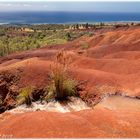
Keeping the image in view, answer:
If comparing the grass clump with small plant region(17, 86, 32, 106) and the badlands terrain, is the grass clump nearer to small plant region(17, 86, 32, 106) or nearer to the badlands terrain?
the badlands terrain

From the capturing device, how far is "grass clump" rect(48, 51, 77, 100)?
46.2 ft

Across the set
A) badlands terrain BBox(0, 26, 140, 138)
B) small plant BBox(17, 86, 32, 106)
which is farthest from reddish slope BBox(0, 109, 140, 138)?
small plant BBox(17, 86, 32, 106)

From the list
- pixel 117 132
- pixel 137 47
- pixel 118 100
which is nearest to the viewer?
pixel 117 132

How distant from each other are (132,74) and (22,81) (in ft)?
18.7

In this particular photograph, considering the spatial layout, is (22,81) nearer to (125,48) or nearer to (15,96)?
(15,96)

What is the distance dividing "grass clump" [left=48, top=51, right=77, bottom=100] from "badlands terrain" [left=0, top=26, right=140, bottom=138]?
656mm

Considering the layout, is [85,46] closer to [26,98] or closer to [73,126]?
[26,98]

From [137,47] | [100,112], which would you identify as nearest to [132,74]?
[100,112]

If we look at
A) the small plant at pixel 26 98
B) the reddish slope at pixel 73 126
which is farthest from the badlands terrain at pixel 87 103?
the small plant at pixel 26 98

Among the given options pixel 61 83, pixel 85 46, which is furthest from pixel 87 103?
pixel 85 46

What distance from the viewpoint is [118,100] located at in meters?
14.5

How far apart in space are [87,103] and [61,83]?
1.55 meters

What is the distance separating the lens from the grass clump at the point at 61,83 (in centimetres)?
1409

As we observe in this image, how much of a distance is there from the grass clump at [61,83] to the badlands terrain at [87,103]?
0.66 m
